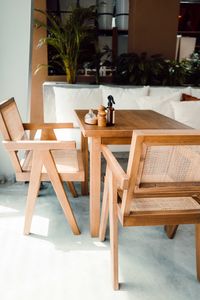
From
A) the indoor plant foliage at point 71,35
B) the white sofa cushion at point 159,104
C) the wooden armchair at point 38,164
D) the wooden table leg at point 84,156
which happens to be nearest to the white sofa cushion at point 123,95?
the white sofa cushion at point 159,104

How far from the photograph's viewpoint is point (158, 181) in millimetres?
1307

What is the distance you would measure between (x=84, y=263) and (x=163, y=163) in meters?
0.87

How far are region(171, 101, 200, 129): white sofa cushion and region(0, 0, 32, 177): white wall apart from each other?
1.52 meters

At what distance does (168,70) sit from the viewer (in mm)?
3791

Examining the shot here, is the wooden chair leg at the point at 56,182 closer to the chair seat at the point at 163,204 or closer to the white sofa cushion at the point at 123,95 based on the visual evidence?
the chair seat at the point at 163,204

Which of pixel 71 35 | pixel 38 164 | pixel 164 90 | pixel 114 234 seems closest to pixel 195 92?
pixel 164 90

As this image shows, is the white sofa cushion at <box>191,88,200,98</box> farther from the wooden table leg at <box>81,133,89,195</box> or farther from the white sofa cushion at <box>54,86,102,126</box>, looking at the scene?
the wooden table leg at <box>81,133,89,195</box>

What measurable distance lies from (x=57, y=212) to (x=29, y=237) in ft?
1.27

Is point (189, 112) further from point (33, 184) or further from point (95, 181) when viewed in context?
point (33, 184)


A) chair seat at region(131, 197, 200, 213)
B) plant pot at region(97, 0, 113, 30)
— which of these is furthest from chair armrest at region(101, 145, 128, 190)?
plant pot at region(97, 0, 113, 30)

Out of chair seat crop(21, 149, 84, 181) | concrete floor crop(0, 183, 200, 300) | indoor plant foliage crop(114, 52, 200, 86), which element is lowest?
concrete floor crop(0, 183, 200, 300)

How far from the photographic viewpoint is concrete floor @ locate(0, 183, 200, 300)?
1525 millimetres

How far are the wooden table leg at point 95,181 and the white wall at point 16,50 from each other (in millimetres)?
1178

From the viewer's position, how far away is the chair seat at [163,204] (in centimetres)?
149
